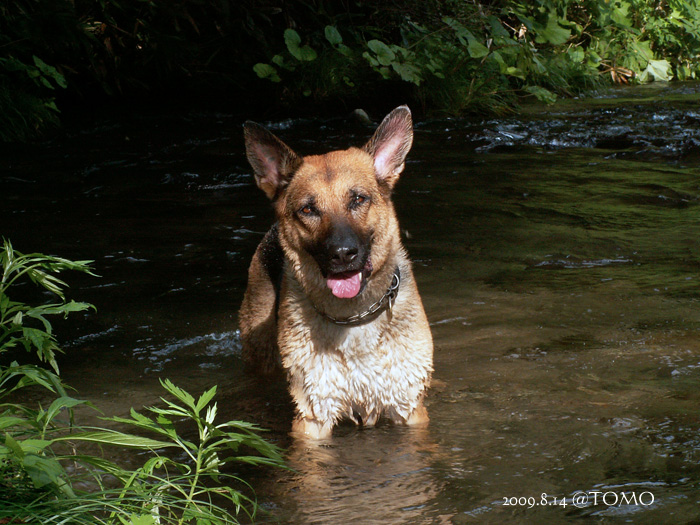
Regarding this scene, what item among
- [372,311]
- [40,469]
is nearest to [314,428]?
[372,311]

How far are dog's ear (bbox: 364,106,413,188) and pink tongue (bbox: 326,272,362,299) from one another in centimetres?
77

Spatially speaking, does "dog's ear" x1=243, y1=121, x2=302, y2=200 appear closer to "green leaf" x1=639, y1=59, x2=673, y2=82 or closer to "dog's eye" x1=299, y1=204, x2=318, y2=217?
"dog's eye" x1=299, y1=204, x2=318, y2=217

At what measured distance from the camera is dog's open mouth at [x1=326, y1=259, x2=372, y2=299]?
13.4ft

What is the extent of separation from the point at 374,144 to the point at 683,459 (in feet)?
7.81

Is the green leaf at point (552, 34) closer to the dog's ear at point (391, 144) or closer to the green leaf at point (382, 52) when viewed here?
the green leaf at point (382, 52)

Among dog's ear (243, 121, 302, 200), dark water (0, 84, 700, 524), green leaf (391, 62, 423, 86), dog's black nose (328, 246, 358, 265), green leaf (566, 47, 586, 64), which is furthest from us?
green leaf (566, 47, 586, 64)

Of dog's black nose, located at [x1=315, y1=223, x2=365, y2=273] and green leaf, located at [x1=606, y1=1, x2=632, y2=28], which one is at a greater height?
dog's black nose, located at [x1=315, y1=223, x2=365, y2=273]

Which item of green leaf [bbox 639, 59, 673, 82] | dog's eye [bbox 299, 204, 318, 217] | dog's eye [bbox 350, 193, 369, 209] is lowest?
green leaf [bbox 639, 59, 673, 82]

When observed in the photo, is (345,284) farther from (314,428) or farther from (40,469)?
(40,469)

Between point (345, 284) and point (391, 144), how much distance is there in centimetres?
103

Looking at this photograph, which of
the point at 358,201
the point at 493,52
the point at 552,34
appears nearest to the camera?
the point at 358,201

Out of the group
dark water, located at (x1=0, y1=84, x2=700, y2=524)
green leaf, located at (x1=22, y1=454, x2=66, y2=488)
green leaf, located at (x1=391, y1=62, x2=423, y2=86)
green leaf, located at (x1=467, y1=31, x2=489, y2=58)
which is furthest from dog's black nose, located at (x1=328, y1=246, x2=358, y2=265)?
green leaf, located at (x1=467, y1=31, x2=489, y2=58)

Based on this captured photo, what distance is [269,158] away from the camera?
4.64 meters

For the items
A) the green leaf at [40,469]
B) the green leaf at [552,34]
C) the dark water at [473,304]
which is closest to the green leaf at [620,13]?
the green leaf at [552,34]
